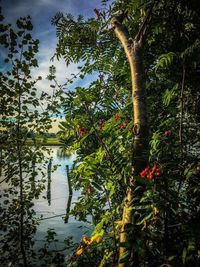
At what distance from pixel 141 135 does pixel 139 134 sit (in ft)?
0.07

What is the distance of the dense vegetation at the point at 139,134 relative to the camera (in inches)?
88.2

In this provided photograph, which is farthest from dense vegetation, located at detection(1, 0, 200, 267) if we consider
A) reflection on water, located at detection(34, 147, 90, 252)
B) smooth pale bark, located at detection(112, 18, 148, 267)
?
reflection on water, located at detection(34, 147, 90, 252)

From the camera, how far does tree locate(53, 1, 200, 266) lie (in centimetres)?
222

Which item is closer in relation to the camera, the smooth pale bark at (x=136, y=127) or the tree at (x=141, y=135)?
the tree at (x=141, y=135)

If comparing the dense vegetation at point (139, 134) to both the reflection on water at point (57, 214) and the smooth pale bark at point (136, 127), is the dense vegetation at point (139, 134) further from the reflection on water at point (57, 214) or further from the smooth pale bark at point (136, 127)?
the reflection on water at point (57, 214)

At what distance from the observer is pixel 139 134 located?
2721 mm

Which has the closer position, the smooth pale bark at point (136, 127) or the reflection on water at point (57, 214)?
the smooth pale bark at point (136, 127)

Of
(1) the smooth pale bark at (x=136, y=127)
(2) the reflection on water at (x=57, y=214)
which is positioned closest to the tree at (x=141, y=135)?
(1) the smooth pale bark at (x=136, y=127)

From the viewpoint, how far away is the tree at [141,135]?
7.30 feet

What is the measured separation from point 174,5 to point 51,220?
11145 millimetres

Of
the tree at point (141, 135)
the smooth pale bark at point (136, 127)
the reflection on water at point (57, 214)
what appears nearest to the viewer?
the tree at point (141, 135)

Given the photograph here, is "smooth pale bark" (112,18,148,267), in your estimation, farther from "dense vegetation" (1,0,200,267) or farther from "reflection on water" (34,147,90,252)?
"reflection on water" (34,147,90,252)

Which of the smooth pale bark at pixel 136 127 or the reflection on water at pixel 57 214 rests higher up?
the smooth pale bark at pixel 136 127

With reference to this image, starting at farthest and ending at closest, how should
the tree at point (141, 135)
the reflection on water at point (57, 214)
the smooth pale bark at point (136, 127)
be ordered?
the reflection on water at point (57, 214), the smooth pale bark at point (136, 127), the tree at point (141, 135)
